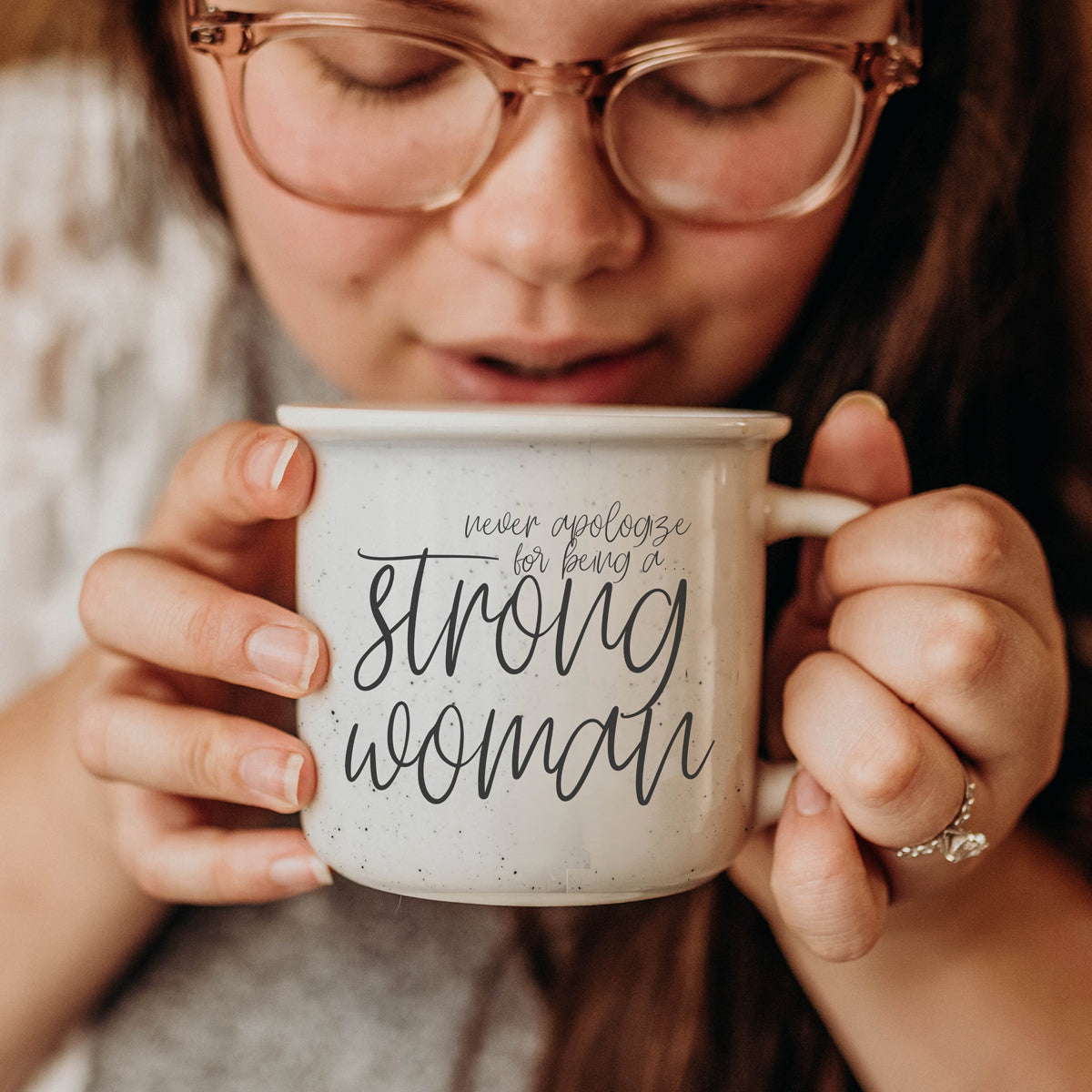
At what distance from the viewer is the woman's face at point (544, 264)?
755 millimetres

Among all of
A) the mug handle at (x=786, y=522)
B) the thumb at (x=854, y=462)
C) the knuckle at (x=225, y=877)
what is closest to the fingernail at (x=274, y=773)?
the knuckle at (x=225, y=877)

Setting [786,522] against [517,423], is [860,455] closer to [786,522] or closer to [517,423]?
[786,522]

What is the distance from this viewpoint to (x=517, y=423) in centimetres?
51

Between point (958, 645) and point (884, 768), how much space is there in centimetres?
8

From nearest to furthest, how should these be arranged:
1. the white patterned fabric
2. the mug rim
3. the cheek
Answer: the mug rim, the cheek, the white patterned fabric

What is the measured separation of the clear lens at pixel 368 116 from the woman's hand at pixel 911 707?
44cm

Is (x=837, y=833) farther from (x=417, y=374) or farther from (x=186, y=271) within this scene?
(x=186, y=271)

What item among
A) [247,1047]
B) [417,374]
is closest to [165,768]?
[247,1047]

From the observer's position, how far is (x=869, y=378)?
42.8 inches


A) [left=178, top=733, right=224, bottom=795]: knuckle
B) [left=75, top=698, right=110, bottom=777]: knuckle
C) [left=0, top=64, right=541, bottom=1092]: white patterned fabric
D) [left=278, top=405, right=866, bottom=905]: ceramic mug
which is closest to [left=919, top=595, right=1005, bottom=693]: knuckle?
[left=278, top=405, right=866, bottom=905]: ceramic mug

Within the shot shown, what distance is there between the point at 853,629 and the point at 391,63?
0.55 metres

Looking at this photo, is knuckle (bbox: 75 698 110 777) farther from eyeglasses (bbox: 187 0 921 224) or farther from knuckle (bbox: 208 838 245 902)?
eyeglasses (bbox: 187 0 921 224)

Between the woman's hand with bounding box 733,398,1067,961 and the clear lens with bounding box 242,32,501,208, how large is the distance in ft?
1.44

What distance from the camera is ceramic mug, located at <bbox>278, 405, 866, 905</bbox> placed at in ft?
1.74
